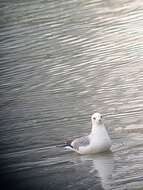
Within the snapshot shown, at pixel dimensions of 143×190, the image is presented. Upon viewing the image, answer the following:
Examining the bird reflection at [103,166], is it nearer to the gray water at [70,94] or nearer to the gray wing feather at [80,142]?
the gray water at [70,94]

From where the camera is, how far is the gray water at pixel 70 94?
12688 mm

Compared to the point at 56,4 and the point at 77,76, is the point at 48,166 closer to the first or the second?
the point at 77,76

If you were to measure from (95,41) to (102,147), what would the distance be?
1055cm

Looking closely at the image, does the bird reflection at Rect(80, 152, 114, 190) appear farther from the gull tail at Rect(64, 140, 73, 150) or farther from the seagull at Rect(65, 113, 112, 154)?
the gull tail at Rect(64, 140, 73, 150)

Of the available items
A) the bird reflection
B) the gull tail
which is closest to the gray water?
the bird reflection

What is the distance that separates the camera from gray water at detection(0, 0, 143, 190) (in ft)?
41.6

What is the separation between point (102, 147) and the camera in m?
13.4

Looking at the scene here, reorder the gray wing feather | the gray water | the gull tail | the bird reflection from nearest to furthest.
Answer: the bird reflection < the gray water < the gray wing feather < the gull tail

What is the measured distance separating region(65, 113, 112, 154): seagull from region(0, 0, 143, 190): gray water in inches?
5.7

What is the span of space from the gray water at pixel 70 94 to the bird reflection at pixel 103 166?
17 mm

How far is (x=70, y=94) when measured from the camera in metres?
18.1

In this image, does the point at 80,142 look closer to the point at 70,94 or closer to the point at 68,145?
the point at 68,145

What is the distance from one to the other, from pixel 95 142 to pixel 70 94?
15.4 ft

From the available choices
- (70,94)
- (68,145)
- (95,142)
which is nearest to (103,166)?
(95,142)
